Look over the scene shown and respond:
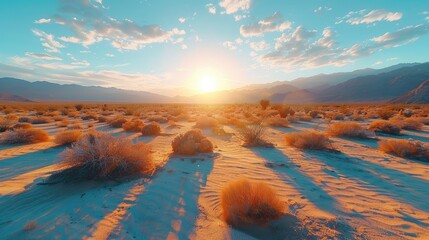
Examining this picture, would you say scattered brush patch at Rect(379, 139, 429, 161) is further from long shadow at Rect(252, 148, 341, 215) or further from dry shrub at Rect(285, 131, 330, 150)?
long shadow at Rect(252, 148, 341, 215)

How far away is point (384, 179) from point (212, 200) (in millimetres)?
4315

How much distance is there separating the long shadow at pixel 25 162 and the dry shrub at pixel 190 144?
361 centimetres

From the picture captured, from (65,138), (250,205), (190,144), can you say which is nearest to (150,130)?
(65,138)

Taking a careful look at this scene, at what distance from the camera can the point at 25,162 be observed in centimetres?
747

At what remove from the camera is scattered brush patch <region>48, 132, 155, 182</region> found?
17.6 feet

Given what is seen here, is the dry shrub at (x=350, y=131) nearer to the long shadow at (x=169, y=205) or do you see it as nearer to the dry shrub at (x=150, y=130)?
the long shadow at (x=169, y=205)

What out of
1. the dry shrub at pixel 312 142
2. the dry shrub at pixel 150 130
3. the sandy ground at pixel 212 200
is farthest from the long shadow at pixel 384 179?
the dry shrub at pixel 150 130

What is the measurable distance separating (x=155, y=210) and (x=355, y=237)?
3011 mm

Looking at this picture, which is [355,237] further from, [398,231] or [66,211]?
[66,211]

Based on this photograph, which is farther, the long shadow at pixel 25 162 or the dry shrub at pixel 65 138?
the dry shrub at pixel 65 138

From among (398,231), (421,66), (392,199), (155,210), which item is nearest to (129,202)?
(155,210)

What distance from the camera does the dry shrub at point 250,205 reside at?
A: 388 cm

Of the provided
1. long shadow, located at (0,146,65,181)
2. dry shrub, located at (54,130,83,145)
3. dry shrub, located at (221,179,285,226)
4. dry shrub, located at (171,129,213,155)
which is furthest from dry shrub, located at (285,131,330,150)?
dry shrub, located at (54,130,83,145)

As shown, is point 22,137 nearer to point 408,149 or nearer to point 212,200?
point 212,200
